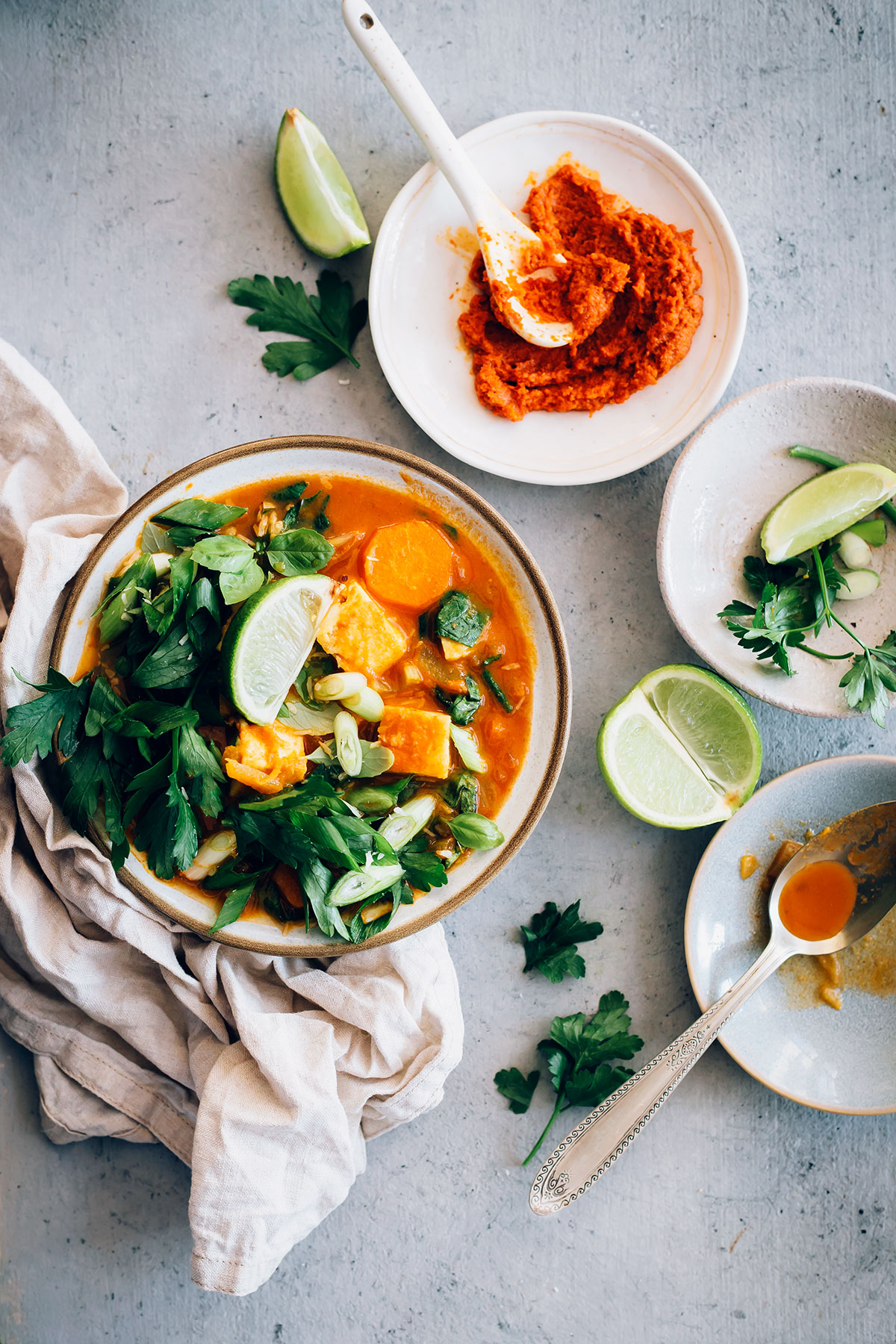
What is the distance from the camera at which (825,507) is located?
2.17 metres

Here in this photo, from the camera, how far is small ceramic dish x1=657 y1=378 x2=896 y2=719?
2184 mm

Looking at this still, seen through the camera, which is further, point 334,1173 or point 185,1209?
point 185,1209

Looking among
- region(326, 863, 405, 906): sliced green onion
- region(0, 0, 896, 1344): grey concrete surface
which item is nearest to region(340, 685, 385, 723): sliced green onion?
region(326, 863, 405, 906): sliced green onion

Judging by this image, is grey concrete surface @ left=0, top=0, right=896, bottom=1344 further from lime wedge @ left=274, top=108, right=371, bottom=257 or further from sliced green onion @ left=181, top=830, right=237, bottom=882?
sliced green onion @ left=181, top=830, right=237, bottom=882

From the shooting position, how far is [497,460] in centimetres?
223

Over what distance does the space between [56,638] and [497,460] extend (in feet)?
3.87

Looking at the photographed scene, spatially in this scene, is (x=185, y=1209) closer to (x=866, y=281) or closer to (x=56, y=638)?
(x=56, y=638)

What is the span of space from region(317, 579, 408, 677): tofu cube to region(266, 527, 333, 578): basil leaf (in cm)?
9

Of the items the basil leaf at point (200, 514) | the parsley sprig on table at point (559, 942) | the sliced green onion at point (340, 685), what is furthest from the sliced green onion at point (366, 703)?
the parsley sprig on table at point (559, 942)

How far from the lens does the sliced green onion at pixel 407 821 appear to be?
1.98 meters

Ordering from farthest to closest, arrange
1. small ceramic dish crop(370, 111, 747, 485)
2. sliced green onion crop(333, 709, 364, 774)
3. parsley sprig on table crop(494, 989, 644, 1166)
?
1. parsley sprig on table crop(494, 989, 644, 1166)
2. small ceramic dish crop(370, 111, 747, 485)
3. sliced green onion crop(333, 709, 364, 774)

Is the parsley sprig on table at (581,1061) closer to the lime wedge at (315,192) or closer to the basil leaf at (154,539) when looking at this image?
the basil leaf at (154,539)

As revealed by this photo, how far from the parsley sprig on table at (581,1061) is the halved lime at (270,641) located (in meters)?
1.20

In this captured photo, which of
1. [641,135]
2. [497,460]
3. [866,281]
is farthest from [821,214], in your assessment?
[497,460]
